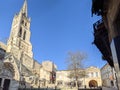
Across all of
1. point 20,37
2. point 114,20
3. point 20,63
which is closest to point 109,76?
point 20,63

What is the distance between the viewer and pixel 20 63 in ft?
130

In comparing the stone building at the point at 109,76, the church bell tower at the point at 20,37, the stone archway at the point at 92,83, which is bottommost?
the stone archway at the point at 92,83

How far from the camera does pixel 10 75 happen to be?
108 ft

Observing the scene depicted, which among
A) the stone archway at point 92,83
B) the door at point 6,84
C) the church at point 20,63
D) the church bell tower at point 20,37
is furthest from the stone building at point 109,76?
the church bell tower at point 20,37

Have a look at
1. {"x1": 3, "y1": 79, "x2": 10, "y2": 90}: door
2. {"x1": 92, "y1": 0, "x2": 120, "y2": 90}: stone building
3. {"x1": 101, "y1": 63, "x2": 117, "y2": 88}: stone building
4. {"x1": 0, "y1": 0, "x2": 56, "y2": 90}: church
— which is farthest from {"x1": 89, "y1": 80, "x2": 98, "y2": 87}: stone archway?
{"x1": 92, "y1": 0, "x2": 120, "y2": 90}: stone building

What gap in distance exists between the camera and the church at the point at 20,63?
105ft

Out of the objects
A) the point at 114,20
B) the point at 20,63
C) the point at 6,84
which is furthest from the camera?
the point at 20,63

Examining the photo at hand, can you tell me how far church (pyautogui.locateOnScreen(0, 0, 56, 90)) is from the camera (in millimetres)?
32031

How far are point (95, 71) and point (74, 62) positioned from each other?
1293 cm

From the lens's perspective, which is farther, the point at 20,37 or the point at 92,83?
the point at 20,37

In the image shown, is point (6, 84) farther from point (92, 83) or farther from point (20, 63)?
point (92, 83)

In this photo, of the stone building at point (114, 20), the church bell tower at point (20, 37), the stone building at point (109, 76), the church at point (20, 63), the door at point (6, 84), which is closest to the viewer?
the stone building at point (114, 20)

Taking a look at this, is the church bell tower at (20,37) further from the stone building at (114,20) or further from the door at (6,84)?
the stone building at (114,20)

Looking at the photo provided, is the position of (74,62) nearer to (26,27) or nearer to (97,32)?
(97,32)
